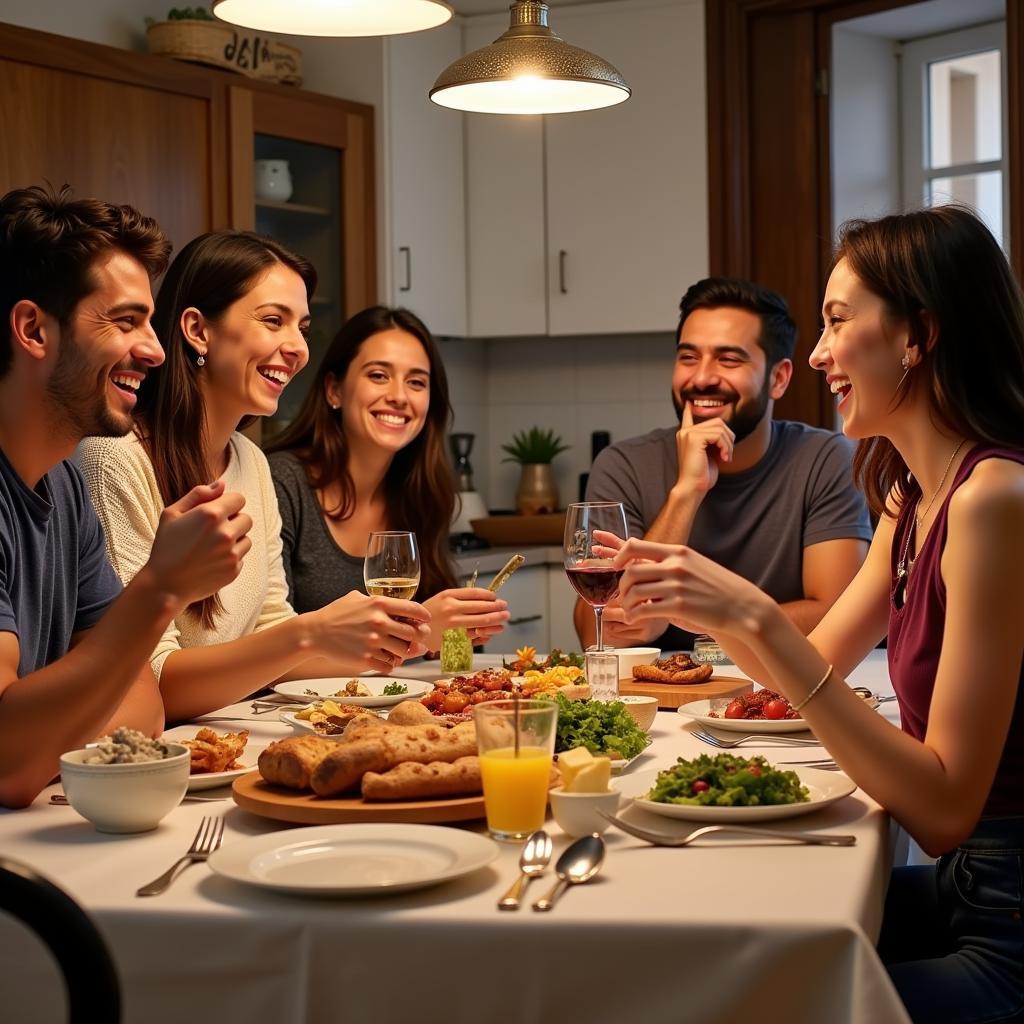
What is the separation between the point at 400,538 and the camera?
192cm

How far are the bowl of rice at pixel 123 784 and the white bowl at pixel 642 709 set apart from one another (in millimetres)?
592

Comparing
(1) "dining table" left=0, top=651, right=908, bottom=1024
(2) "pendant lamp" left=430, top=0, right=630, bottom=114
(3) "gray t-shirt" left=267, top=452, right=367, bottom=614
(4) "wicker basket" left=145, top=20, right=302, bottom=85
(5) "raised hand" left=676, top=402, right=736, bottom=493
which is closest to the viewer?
(1) "dining table" left=0, top=651, right=908, bottom=1024

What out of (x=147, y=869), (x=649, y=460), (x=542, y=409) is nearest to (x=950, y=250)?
(x=147, y=869)

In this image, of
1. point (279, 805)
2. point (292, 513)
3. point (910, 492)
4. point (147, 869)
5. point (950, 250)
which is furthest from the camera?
point (292, 513)

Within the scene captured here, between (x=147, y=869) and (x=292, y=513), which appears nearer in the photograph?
(x=147, y=869)

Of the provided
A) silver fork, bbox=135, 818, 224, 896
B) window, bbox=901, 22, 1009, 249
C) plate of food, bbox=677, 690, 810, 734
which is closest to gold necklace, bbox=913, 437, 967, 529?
plate of food, bbox=677, 690, 810, 734

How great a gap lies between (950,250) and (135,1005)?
1160 millimetres

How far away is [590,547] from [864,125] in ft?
9.75

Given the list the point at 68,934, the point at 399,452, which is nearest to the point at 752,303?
the point at 399,452

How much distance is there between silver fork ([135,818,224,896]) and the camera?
1162mm

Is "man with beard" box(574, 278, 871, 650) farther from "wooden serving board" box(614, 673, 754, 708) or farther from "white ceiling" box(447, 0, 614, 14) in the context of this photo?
"white ceiling" box(447, 0, 614, 14)

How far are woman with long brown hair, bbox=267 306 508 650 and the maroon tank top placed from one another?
1428 mm

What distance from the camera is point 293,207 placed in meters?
4.21

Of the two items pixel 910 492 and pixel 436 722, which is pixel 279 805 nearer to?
pixel 436 722
